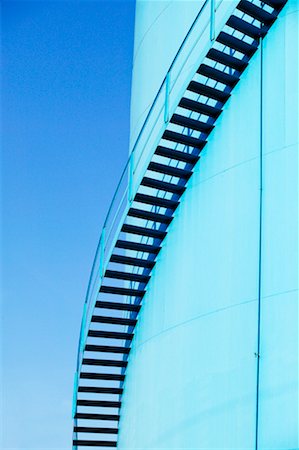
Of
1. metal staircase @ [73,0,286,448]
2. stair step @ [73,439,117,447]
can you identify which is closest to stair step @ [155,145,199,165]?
metal staircase @ [73,0,286,448]

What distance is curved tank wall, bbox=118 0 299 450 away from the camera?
9.76m

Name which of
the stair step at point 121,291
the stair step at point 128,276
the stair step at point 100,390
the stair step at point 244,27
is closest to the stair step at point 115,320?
the stair step at point 121,291

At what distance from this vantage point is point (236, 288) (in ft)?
35.0

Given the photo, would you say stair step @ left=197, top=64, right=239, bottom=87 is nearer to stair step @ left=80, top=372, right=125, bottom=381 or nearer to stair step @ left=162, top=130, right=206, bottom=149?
stair step @ left=162, top=130, right=206, bottom=149

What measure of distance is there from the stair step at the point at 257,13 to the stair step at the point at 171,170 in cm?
274

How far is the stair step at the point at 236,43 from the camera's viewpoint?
11828 mm

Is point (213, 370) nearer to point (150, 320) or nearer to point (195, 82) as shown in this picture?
point (150, 320)

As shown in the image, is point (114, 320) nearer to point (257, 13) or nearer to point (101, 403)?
point (101, 403)

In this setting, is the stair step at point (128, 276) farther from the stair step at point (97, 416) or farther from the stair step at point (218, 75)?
the stair step at point (218, 75)

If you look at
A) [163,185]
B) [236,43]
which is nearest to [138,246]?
[163,185]

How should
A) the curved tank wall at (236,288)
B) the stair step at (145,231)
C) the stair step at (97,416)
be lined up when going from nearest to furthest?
the curved tank wall at (236,288), the stair step at (145,231), the stair step at (97,416)

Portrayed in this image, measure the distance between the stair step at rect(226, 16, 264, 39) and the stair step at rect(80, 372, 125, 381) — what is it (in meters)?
6.87

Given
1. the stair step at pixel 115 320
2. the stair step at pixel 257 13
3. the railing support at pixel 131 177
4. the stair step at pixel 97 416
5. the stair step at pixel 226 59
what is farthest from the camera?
the stair step at pixel 97 416

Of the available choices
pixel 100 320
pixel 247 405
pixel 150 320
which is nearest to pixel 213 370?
pixel 247 405
